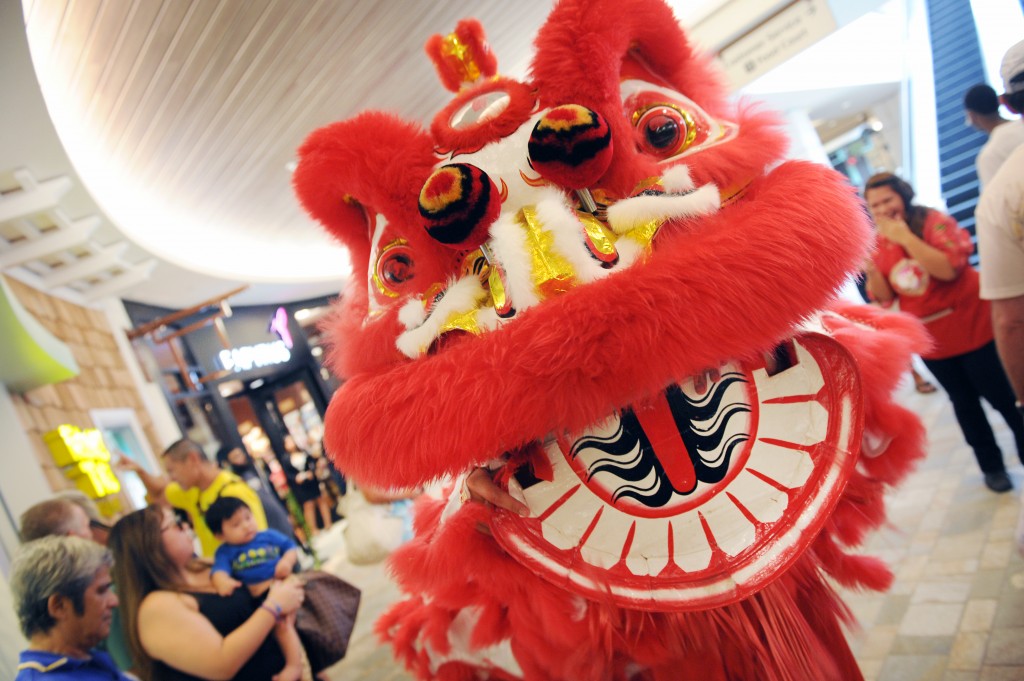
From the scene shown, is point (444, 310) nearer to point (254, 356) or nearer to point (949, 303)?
point (949, 303)

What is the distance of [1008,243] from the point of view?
1.43 meters

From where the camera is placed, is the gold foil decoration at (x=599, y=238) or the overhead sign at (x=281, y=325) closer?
the gold foil decoration at (x=599, y=238)

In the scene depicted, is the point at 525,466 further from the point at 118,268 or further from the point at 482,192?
the point at 118,268

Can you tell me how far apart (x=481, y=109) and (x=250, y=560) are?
5.50ft

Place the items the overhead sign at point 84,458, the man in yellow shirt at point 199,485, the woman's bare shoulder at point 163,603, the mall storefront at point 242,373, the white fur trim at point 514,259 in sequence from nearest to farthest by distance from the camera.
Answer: the white fur trim at point 514,259, the woman's bare shoulder at point 163,603, the man in yellow shirt at point 199,485, the overhead sign at point 84,458, the mall storefront at point 242,373

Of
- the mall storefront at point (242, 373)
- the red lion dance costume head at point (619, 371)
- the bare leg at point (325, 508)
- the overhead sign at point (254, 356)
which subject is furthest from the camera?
the bare leg at point (325, 508)

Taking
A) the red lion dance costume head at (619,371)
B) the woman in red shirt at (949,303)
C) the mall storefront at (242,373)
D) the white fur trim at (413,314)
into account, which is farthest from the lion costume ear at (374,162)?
the mall storefront at (242,373)

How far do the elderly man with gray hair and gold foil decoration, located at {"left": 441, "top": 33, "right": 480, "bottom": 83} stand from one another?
4.88 ft

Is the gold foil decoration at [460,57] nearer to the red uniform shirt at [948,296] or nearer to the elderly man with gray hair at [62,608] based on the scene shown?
the elderly man with gray hair at [62,608]

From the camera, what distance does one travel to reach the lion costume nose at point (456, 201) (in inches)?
33.2

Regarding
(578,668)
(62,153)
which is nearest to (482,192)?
(578,668)

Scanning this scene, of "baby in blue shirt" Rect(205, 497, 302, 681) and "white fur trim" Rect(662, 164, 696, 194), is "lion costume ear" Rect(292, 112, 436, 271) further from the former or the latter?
"baby in blue shirt" Rect(205, 497, 302, 681)

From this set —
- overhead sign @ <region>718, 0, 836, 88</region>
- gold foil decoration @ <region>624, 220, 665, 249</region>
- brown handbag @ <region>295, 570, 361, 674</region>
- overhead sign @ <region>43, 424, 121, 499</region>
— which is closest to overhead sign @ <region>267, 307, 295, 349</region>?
overhead sign @ <region>43, 424, 121, 499</region>

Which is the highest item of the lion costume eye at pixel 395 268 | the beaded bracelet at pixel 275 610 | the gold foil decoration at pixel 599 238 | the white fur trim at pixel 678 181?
the lion costume eye at pixel 395 268
